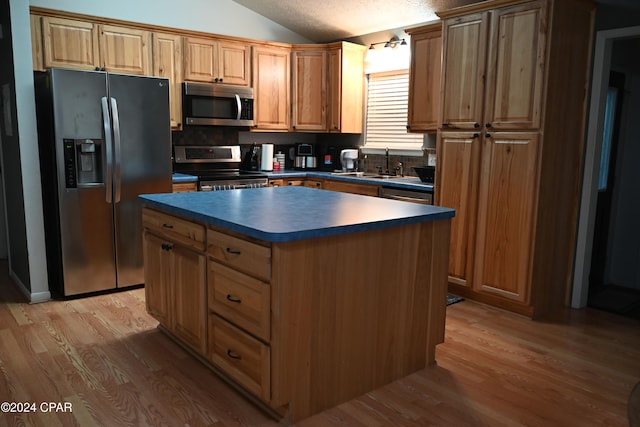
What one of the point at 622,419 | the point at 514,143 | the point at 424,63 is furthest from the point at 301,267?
the point at 424,63

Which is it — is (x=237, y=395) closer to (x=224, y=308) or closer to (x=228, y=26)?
(x=224, y=308)

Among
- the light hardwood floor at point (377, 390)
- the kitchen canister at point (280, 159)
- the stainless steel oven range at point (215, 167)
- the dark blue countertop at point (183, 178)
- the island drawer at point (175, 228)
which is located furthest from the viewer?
the kitchen canister at point (280, 159)

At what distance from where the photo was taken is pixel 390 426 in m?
2.19

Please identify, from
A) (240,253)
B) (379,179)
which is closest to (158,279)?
(240,253)

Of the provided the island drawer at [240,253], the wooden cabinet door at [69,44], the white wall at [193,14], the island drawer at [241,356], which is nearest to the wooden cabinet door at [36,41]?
the wooden cabinet door at [69,44]

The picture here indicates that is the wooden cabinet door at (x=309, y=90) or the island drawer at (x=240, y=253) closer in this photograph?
the island drawer at (x=240, y=253)

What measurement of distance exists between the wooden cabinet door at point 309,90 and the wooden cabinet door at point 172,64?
1215mm

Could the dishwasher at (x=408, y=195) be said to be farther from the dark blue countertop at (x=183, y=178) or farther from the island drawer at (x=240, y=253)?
the island drawer at (x=240, y=253)

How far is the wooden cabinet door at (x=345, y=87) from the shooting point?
17.2ft

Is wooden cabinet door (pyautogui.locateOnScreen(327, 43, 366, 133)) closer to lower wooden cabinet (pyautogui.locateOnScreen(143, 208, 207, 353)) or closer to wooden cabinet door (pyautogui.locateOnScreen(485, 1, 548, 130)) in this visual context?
wooden cabinet door (pyautogui.locateOnScreen(485, 1, 548, 130))

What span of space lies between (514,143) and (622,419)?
1821 millimetres

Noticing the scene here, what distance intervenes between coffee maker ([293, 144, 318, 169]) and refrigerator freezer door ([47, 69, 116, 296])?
2.37 meters

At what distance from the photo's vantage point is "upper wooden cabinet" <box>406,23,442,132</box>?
13.9ft

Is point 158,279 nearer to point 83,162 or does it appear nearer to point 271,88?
point 83,162
